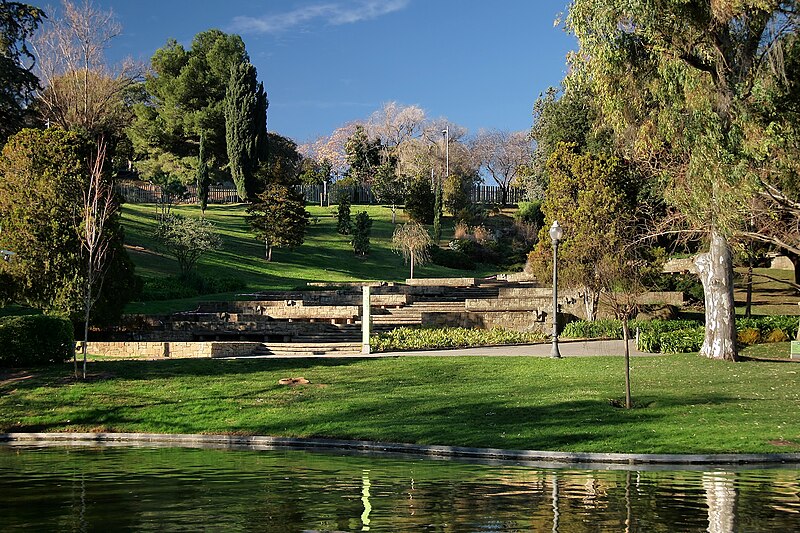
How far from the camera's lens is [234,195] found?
82188 mm

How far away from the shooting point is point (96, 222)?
93.9 feet

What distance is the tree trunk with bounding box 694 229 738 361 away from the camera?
2762 centimetres

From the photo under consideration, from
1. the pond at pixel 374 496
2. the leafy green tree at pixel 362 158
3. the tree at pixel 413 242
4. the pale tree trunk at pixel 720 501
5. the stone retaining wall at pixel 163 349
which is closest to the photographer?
the pale tree trunk at pixel 720 501

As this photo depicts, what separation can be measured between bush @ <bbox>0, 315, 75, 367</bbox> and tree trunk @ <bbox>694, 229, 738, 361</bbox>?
20.3m

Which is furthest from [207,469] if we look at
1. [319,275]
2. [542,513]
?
[319,275]

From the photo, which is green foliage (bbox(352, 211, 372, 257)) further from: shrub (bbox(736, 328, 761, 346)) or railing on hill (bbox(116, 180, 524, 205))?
shrub (bbox(736, 328, 761, 346))

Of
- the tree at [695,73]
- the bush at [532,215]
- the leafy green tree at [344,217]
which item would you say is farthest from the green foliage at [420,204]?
the tree at [695,73]

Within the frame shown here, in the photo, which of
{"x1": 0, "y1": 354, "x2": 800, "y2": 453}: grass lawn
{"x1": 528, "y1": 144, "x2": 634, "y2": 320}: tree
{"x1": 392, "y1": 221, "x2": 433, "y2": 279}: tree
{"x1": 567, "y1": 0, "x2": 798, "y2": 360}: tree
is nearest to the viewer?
{"x1": 0, "y1": 354, "x2": 800, "y2": 453}: grass lawn

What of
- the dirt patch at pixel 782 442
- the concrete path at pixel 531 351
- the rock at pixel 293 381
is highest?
the concrete path at pixel 531 351

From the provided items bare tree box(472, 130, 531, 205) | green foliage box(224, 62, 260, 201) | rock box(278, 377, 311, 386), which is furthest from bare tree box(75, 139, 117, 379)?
bare tree box(472, 130, 531, 205)

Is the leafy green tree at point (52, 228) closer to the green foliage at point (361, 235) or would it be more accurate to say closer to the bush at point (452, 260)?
the green foliage at point (361, 235)

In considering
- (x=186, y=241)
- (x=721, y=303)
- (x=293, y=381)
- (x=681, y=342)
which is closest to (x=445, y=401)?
(x=293, y=381)

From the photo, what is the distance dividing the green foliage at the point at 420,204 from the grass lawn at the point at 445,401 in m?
47.1

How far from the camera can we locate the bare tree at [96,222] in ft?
87.0
